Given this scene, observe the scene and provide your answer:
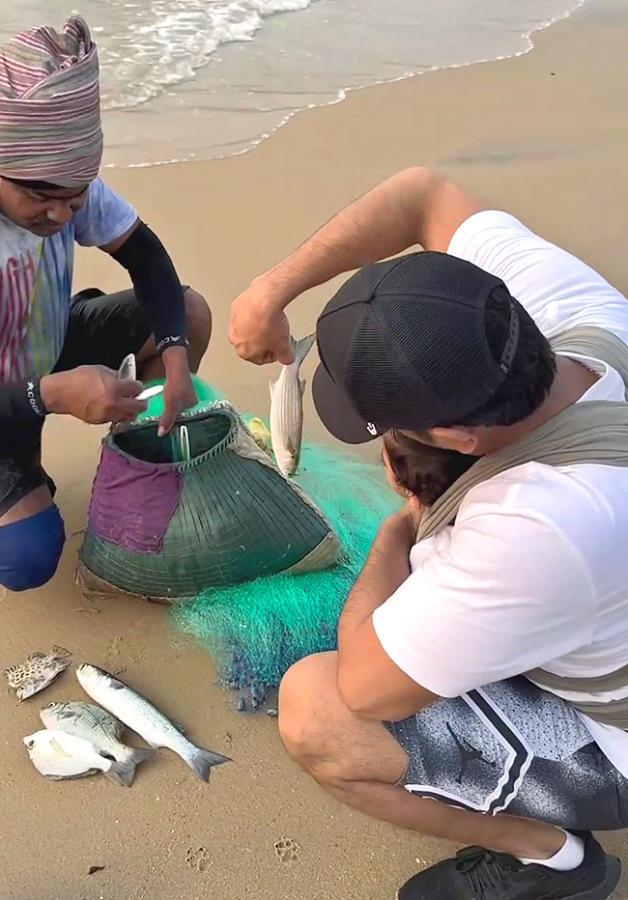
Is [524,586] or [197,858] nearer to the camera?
[524,586]

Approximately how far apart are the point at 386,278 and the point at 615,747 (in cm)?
117

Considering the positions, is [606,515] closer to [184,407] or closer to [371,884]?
[371,884]

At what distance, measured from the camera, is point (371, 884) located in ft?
7.96

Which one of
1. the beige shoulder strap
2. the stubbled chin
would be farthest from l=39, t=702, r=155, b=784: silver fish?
the stubbled chin

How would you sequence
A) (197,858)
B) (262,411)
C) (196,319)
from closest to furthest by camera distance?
1. (197,858)
2. (196,319)
3. (262,411)

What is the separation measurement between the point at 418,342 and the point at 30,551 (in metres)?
1.93

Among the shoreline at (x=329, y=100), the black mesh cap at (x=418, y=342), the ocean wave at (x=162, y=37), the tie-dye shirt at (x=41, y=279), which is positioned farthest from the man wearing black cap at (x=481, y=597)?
the ocean wave at (x=162, y=37)

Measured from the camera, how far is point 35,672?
2.96m

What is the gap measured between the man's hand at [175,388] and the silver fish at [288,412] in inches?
14.3

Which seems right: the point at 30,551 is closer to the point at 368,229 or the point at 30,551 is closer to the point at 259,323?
the point at 259,323

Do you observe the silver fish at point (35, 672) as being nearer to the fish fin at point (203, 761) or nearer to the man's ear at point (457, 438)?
the fish fin at point (203, 761)

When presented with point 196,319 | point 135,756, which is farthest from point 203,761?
point 196,319

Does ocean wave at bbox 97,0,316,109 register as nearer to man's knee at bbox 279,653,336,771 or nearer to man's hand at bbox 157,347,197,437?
man's hand at bbox 157,347,197,437

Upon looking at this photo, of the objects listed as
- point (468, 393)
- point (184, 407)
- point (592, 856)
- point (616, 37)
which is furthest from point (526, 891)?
point (616, 37)
